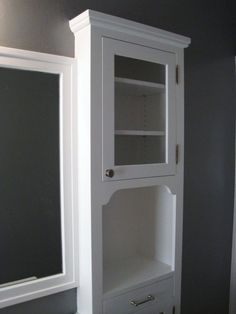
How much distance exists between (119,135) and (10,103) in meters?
0.47

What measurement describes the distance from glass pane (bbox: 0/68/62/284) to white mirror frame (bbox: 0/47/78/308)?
0.02m

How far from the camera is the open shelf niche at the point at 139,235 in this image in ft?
5.57

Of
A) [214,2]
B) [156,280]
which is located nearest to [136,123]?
[156,280]

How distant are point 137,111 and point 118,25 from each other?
0.38 meters

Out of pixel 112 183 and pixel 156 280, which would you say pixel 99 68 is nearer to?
pixel 112 183

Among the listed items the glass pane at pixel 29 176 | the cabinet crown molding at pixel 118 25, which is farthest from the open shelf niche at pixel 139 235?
the cabinet crown molding at pixel 118 25

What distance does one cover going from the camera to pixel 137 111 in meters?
1.54

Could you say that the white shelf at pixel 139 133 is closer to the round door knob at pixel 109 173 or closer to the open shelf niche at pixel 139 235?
the round door knob at pixel 109 173

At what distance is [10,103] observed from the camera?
130 cm

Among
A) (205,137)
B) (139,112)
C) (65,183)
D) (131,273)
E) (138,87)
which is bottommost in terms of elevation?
(131,273)

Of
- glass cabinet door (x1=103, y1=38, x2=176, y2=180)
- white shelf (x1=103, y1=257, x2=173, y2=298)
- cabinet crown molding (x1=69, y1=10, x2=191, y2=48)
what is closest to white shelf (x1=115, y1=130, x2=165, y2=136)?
glass cabinet door (x1=103, y1=38, x2=176, y2=180)

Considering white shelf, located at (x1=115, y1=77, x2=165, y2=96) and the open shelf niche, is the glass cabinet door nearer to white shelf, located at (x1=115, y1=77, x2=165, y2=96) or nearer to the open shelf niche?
Result: white shelf, located at (x1=115, y1=77, x2=165, y2=96)

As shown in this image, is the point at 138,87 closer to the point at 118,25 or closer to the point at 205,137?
the point at 118,25

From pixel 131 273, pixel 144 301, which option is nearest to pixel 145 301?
pixel 144 301
